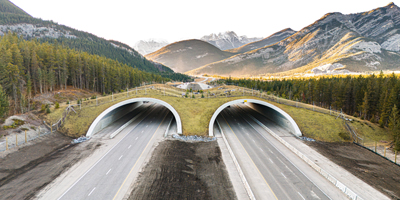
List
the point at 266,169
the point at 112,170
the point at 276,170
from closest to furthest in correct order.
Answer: the point at 112,170 → the point at 276,170 → the point at 266,169

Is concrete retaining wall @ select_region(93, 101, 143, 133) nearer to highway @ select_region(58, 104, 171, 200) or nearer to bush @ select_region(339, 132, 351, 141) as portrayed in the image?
highway @ select_region(58, 104, 171, 200)

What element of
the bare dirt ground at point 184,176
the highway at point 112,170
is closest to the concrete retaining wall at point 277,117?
the bare dirt ground at point 184,176

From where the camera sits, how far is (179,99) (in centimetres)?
4400

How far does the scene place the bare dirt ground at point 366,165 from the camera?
20.3 metres

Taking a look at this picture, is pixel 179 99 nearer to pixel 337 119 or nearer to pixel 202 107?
pixel 202 107

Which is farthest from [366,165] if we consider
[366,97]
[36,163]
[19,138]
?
[19,138]

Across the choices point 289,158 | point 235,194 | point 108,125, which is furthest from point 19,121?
point 289,158

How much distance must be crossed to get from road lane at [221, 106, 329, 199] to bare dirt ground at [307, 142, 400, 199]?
291 inches

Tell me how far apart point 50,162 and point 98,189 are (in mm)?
10799

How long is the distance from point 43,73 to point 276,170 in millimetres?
75059

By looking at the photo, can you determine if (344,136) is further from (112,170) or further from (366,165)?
(112,170)

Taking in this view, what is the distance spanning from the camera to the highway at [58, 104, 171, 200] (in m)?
17.8

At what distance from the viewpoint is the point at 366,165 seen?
24.8 m

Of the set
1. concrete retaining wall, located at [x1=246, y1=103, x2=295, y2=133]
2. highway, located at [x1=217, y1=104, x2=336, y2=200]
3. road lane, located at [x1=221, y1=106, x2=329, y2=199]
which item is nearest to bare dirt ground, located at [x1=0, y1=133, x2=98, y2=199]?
highway, located at [x1=217, y1=104, x2=336, y2=200]
